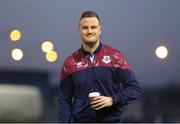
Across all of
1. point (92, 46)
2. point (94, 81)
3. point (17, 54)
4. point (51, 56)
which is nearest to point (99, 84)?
point (94, 81)

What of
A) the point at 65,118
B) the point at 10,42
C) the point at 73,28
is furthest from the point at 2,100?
the point at 65,118

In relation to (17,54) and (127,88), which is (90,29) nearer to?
(127,88)

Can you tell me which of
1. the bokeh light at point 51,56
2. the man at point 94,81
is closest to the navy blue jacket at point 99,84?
the man at point 94,81

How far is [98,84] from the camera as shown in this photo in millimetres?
1492

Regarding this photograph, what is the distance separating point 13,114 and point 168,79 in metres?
0.88

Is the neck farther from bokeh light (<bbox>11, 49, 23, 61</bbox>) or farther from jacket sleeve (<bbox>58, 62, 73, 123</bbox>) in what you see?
bokeh light (<bbox>11, 49, 23, 61</bbox>)

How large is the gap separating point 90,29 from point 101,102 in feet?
0.89

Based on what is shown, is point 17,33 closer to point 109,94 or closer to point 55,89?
point 55,89

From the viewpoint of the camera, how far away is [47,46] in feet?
7.74

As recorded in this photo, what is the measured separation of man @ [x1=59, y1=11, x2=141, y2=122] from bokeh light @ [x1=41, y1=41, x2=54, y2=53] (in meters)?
0.78

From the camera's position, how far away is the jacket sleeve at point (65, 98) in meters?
1.56

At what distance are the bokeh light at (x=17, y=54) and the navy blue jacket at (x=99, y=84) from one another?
0.87 meters

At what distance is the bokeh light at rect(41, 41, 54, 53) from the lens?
2332 millimetres

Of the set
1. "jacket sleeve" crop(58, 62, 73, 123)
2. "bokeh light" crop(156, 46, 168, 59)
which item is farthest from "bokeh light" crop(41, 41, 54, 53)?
"jacket sleeve" crop(58, 62, 73, 123)
